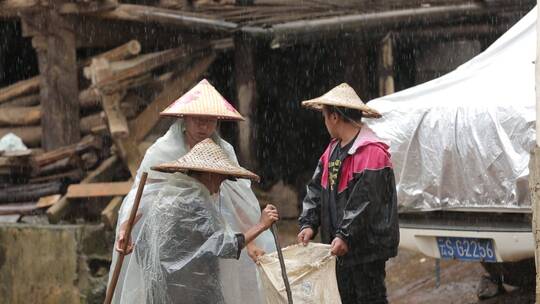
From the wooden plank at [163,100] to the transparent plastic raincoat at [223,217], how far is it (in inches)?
181

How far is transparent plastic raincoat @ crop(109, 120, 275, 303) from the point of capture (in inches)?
227

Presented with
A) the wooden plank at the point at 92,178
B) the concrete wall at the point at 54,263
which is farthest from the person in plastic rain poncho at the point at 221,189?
the wooden plank at the point at 92,178

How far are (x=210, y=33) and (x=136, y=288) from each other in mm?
6711

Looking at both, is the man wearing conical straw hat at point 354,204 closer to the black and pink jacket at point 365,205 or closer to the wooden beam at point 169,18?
the black and pink jacket at point 365,205

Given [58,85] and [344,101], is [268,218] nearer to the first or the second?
[344,101]

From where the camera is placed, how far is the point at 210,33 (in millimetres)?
12094

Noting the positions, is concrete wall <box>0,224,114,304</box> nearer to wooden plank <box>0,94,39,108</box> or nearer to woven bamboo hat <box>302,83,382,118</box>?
wooden plank <box>0,94,39,108</box>

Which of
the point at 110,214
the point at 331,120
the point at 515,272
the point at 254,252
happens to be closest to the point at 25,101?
the point at 110,214

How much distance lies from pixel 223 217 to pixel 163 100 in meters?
5.44

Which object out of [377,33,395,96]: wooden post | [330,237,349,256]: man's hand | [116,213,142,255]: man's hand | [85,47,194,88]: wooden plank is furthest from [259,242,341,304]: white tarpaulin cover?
[377,33,395,96]: wooden post

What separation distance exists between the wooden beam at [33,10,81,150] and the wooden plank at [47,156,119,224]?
0.60 m

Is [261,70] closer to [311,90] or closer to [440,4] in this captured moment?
[311,90]

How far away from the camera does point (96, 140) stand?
1095cm

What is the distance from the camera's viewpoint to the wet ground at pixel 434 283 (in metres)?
9.20
